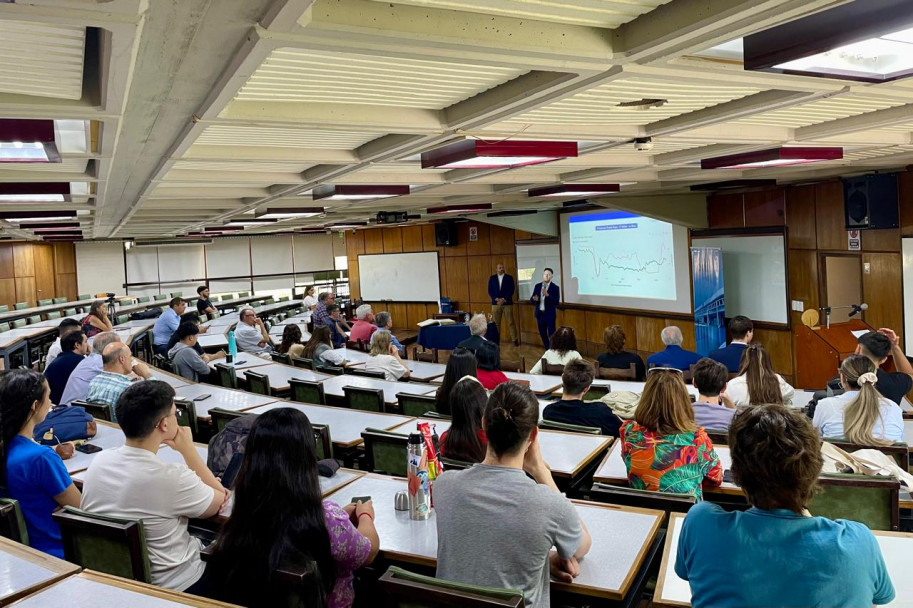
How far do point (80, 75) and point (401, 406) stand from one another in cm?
333

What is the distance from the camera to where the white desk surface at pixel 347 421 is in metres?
4.14

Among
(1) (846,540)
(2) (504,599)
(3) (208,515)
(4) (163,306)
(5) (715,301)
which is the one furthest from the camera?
(4) (163,306)

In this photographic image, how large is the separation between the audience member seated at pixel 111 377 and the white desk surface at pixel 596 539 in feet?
9.23

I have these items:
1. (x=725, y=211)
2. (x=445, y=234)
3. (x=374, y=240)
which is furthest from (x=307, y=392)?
(x=374, y=240)

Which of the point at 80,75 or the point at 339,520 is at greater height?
the point at 80,75

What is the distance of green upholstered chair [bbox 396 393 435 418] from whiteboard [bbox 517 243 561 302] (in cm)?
920

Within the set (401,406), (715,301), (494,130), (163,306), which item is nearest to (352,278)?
(163,306)

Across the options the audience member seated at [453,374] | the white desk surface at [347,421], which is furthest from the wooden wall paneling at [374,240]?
the audience member seated at [453,374]

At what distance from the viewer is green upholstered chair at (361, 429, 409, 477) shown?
142 inches

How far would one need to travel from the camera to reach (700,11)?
5.56 feet

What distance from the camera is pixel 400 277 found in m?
18.6

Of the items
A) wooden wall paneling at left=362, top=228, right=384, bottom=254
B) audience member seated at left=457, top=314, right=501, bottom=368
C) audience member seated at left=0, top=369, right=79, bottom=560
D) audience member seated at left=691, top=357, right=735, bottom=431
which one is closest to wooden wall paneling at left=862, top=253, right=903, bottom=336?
audience member seated at left=457, top=314, right=501, bottom=368

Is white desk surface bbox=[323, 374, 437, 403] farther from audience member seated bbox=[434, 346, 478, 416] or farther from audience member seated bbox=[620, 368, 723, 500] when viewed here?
audience member seated bbox=[620, 368, 723, 500]

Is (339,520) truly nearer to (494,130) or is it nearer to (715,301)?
(494,130)
